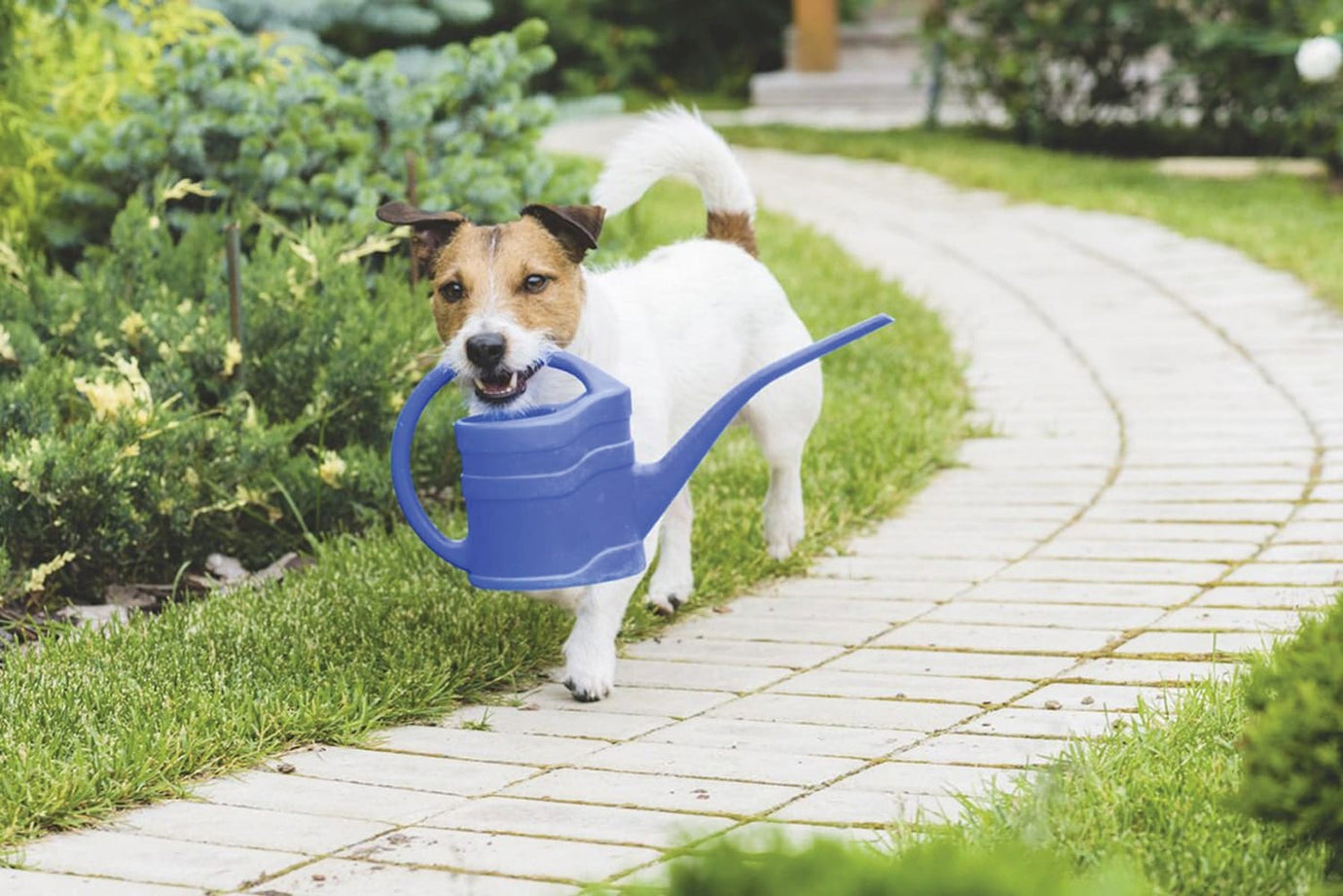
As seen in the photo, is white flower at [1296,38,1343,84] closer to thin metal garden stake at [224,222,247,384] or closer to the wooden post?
thin metal garden stake at [224,222,247,384]

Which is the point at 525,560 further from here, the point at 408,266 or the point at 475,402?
the point at 408,266

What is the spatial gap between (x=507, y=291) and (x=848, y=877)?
233 cm

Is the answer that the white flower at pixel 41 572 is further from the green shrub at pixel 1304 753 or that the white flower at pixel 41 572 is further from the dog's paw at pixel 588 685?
the green shrub at pixel 1304 753

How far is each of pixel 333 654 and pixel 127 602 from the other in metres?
1.11

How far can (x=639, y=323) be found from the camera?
4.34 metres

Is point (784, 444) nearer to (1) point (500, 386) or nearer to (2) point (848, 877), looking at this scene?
(1) point (500, 386)

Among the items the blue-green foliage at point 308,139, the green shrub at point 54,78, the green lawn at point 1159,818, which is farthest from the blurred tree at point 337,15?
the green lawn at point 1159,818

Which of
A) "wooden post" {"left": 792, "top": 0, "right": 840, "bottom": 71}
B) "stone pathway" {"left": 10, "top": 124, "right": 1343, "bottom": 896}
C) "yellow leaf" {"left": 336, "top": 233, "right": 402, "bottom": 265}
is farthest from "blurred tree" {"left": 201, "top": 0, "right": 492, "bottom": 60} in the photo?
"wooden post" {"left": 792, "top": 0, "right": 840, "bottom": 71}

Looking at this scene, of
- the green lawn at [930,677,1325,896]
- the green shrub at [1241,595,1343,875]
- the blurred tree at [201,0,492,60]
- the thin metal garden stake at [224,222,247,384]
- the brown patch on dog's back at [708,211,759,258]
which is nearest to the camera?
the green shrub at [1241,595,1343,875]

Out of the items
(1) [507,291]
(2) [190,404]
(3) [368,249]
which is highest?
(1) [507,291]

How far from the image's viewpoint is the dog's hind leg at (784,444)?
478cm

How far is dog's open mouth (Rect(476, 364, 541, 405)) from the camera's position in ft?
12.5

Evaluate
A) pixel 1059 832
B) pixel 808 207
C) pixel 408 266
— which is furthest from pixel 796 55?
pixel 1059 832

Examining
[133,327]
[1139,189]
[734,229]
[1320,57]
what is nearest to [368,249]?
[133,327]
